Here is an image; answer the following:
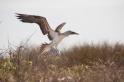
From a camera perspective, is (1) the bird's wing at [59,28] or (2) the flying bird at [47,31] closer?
(2) the flying bird at [47,31]

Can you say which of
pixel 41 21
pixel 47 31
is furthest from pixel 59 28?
pixel 41 21

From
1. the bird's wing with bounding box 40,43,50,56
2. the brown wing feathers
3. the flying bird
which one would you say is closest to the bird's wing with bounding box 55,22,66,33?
the flying bird

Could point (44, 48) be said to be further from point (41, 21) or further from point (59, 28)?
point (59, 28)

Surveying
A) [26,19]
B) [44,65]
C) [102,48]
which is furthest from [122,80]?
[102,48]

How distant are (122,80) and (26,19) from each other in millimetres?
4598

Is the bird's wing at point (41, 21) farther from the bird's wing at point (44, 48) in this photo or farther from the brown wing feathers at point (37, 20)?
the bird's wing at point (44, 48)

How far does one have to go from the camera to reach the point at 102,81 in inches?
208

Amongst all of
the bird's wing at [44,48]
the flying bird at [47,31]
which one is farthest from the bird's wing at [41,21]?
the bird's wing at [44,48]

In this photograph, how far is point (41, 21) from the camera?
388 inches

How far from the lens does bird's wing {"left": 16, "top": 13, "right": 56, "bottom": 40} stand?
9612mm

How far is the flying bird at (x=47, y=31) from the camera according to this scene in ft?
31.7

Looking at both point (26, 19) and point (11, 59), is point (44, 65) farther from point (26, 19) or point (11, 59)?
point (26, 19)

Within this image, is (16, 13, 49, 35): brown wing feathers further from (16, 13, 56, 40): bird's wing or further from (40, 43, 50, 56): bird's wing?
(40, 43, 50, 56): bird's wing

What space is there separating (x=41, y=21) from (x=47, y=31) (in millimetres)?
540
